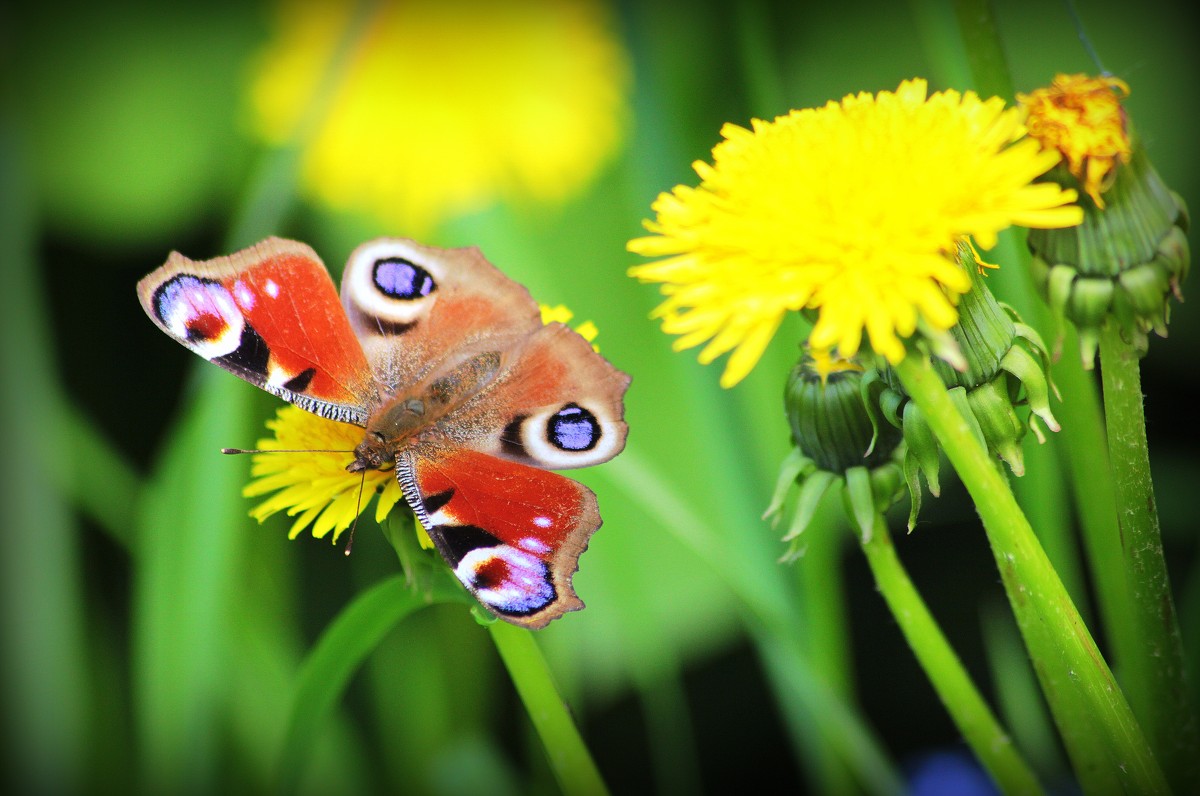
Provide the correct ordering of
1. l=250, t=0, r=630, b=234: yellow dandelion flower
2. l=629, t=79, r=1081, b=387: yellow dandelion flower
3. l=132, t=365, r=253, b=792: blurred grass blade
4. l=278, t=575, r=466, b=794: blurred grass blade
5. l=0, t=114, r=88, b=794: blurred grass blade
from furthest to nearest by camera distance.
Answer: l=250, t=0, r=630, b=234: yellow dandelion flower
l=0, t=114, r=88, b=794: blurred grass blade
l=132, t=365, r=253, b=792: blurred grass blade
l=278, t=575, r=466, b=794: blurred grass blade
l=629, t=79, r=1081, b=387: yellow dandelion flower

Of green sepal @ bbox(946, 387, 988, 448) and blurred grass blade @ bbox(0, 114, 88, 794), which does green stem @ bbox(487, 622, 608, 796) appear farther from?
blurred grass blade @ bbox(0, 114, 88, 794)

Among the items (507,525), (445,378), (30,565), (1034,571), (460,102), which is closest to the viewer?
(1034,571)

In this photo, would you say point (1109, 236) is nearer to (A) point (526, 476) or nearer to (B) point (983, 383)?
(B) point (983, 383)

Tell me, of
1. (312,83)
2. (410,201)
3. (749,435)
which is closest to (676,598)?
(749,435)

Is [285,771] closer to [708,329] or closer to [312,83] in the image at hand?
[708,329]

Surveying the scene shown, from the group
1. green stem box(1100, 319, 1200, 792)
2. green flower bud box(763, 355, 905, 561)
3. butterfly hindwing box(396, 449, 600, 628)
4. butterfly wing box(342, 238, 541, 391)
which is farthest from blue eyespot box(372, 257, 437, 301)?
green stem box(1100, 319, 1200, 792)

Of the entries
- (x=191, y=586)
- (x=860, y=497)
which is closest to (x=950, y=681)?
(x=860, y=497)

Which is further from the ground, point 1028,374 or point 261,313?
point 261,313
